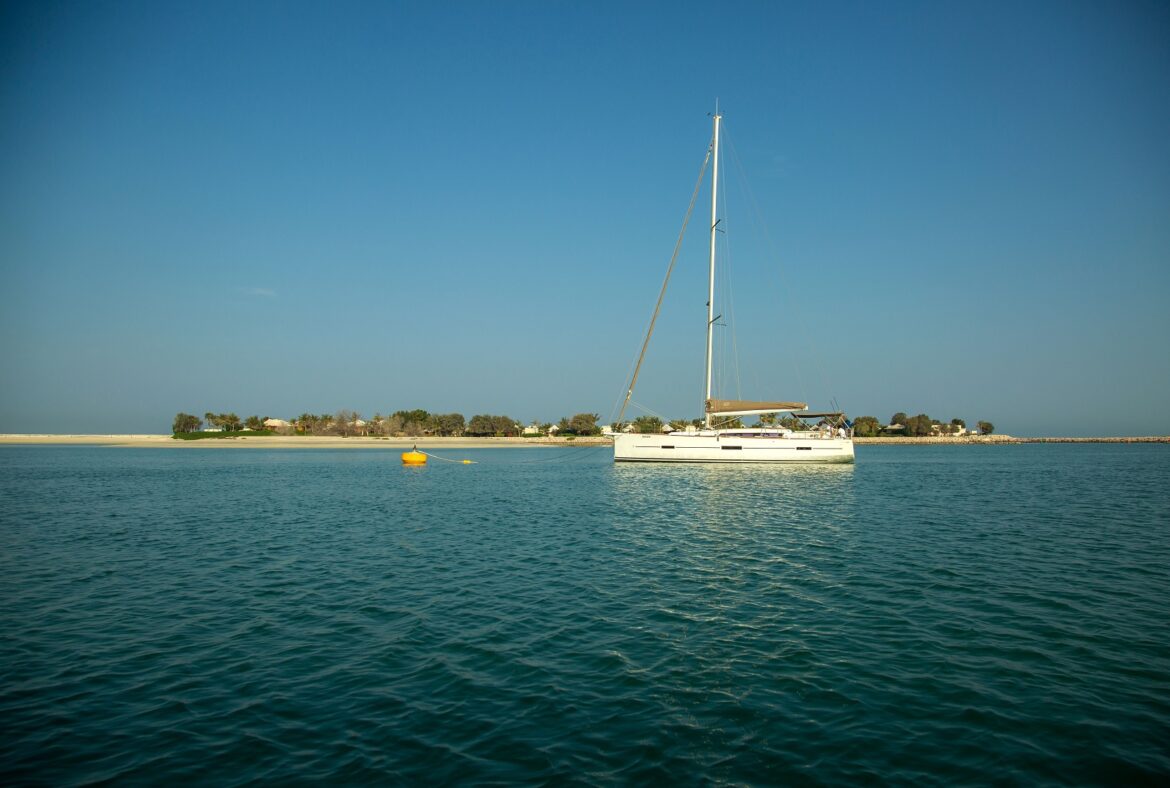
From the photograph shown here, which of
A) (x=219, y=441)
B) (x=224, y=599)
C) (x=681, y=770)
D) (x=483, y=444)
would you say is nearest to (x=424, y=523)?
(x=224, y=599)

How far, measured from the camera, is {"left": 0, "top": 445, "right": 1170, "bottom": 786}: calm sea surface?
24.1 ft

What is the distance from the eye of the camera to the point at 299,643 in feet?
37.6

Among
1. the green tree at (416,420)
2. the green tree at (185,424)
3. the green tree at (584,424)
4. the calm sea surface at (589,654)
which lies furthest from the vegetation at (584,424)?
the calm sea surface at (589,654)

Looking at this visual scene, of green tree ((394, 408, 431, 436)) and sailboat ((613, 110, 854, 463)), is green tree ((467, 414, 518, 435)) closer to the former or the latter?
green tree ((394, 408, 431, 436))

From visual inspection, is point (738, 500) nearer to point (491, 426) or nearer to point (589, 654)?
point (589, 654)

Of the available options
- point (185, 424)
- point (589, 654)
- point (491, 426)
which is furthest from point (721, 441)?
point (185, 424)

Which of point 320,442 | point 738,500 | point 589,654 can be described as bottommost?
point 589,654

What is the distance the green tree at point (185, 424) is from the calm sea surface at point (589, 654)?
613 ft

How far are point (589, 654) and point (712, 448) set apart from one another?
45.4 meters

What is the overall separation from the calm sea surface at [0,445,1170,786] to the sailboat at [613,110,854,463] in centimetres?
2974

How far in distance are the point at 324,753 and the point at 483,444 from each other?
14659cm

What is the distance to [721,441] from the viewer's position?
54.5 metres

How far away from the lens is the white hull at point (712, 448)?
54375 mm

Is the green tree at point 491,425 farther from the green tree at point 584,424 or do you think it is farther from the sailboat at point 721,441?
the sailboat at point 721,441
